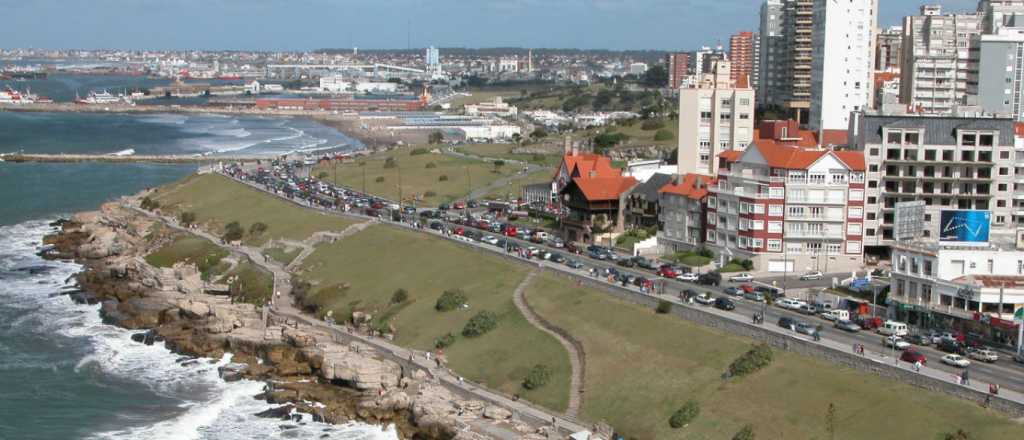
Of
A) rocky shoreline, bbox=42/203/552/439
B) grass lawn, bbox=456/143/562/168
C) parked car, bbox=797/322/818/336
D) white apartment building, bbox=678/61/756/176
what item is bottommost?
rocky shoreline, bbox=42/203/552/439

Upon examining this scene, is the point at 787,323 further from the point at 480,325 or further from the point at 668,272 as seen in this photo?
the point at 480,325

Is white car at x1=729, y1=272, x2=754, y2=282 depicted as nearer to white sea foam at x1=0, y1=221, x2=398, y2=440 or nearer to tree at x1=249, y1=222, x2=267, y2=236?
white sea foam at x1=0, y1=221, x2=398, y2=440

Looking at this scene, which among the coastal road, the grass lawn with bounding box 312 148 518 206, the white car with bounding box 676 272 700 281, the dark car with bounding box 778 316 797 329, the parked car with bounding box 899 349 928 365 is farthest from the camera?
the grass lawn with bounding box 312 148 518 206

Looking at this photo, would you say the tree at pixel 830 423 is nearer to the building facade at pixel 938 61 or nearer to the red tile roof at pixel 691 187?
the red tile roof at pixel 691 187

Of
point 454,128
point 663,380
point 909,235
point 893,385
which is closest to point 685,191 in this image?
point 909,235

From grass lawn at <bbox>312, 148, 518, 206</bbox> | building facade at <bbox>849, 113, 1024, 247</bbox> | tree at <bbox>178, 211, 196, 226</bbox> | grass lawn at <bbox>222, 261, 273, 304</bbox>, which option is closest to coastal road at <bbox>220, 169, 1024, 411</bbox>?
building facade at <bbox>849, 113, 1024, 247</bbox>

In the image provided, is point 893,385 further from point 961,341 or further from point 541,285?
point 541,285

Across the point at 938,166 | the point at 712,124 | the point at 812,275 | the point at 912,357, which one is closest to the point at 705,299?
the point at 812,275
